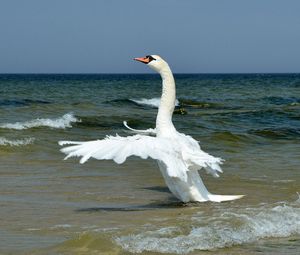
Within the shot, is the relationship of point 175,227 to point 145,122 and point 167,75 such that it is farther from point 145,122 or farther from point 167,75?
point 145,122

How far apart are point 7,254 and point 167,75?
3510mm

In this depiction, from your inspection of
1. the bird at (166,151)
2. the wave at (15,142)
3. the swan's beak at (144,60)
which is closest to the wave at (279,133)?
the wave at (15,142)

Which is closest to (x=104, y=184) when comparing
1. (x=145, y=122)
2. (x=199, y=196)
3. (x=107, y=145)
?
(x=199, y=196)

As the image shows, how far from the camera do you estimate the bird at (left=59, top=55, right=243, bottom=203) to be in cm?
693

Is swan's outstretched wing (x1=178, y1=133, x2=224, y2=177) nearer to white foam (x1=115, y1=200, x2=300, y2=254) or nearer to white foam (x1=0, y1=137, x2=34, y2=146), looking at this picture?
white foam (x1=115, y1=200, x2=300, y2=254)

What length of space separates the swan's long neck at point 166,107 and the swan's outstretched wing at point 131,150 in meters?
0.52

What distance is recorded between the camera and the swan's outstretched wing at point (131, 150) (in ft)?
22.5

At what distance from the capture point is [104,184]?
394 inches

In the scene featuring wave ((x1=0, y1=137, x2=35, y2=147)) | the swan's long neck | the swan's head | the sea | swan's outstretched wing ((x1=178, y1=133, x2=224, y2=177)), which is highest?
the swan's head

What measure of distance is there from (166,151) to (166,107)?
3.55 feet

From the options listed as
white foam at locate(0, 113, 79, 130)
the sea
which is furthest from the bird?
white foam at locate(0, 113, 79, 130)

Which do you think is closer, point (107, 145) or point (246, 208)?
point (107, 145)

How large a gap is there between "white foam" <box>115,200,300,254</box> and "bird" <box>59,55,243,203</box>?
1.97 ft

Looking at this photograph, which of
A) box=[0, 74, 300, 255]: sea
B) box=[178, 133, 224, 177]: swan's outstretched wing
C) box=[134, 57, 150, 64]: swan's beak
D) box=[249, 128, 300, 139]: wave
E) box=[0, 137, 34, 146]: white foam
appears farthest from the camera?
box=[249, 128, 300, 139]: wave
